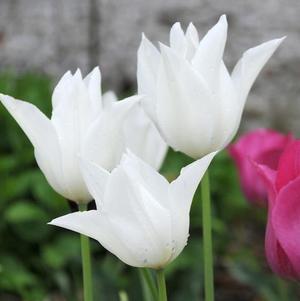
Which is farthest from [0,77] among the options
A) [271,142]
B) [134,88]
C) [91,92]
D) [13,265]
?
[91,92]

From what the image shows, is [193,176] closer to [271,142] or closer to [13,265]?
[271,142]

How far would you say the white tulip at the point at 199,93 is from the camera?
925 mm

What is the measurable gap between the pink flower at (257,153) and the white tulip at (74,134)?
0.45 m

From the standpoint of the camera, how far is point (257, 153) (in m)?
1.49

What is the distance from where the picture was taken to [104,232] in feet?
2.74

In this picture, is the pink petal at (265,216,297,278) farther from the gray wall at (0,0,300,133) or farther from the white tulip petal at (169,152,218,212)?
the gray wall at (0,0,300,133)

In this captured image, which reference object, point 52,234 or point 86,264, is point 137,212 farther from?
point 52,234

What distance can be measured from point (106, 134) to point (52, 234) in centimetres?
174

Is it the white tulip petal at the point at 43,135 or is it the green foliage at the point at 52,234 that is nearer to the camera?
the white tulip petal at the point at 43,135

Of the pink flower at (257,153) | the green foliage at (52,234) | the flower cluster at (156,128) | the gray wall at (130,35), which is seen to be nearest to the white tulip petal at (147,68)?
the flower cluster at (156,128)

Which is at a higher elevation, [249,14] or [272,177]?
[272,177]

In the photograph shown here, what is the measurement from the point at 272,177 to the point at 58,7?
2.63 m

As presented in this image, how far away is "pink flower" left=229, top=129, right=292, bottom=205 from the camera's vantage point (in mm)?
1395

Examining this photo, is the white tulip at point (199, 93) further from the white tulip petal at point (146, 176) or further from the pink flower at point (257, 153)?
the pink flower at point (257, 153)
